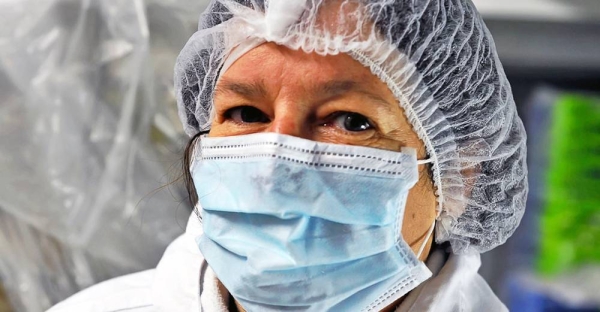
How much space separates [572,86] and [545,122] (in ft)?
0.79

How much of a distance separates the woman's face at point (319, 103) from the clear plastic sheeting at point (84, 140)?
54 centimetres

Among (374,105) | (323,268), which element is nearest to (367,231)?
(323,268)

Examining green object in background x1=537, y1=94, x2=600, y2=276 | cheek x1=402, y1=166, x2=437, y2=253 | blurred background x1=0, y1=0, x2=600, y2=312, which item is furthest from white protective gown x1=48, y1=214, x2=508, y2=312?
green object in background x1=537, y1=94, x2=600, y2=276

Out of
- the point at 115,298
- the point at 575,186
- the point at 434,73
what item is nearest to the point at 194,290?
the point at 115,298

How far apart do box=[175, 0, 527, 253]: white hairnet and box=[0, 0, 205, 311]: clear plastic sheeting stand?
14.4 inches

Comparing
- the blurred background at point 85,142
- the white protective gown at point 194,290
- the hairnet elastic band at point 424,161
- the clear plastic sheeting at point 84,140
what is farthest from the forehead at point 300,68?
the clear plastic sheeting at point 84,140

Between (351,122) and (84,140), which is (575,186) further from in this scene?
(84,140)

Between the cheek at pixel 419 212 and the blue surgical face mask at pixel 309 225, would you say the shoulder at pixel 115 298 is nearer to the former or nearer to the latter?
the blue surgical face mask at pixel 309 225

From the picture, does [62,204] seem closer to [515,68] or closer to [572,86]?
[515,68]

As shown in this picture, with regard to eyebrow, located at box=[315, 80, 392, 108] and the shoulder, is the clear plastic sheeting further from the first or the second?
eyebrow, located at box=[315, 80, 392, 108]

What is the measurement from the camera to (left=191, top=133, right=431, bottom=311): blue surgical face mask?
97 centimetres

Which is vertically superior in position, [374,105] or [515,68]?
[374,105]

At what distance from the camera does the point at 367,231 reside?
101 cm

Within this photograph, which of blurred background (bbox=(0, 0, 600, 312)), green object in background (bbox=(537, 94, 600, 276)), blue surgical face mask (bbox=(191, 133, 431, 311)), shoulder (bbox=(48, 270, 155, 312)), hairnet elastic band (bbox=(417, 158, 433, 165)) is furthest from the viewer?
green object in background (bbox=(537, 94, 600, 276))
